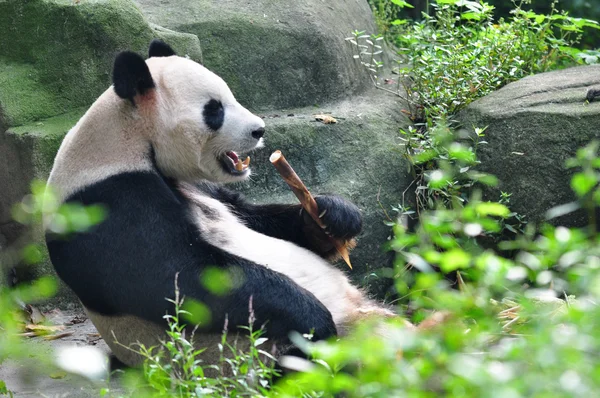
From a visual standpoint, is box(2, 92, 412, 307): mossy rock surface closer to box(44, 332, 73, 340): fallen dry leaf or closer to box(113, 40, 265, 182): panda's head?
box(44, 332, 73, 340): fallen dry leaf

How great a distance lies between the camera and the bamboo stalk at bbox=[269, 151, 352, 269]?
4.23 meters

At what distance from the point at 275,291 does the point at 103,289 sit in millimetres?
795

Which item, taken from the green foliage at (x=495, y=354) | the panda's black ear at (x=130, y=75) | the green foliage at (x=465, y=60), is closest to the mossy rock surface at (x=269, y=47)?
the green foliage at (x=465, y=60)

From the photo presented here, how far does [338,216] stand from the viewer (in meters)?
4.43

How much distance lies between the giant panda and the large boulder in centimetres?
183

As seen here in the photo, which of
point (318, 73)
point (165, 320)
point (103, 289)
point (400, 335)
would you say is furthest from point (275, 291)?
point (318, 73)

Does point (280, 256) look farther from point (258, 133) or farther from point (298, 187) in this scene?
point (258, 133)

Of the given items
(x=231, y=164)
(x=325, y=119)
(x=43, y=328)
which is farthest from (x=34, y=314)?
(x=325, y=119)

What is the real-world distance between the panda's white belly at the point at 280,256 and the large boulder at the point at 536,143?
1.93 metres

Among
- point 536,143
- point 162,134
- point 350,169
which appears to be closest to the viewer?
point 162,134

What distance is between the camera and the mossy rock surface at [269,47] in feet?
21.3

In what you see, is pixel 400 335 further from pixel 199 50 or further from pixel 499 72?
pixel 499 72

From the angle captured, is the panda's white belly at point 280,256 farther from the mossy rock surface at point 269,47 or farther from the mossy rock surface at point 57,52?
the mossy rock surface at point 269,47

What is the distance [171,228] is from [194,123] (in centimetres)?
64
